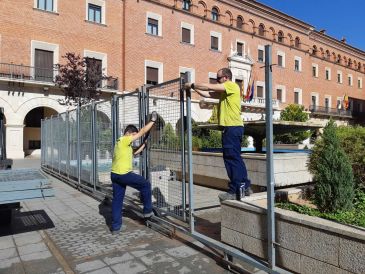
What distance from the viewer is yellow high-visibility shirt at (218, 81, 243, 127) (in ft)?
14.8

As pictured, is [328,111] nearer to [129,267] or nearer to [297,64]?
[297,64]

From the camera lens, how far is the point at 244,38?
114ft

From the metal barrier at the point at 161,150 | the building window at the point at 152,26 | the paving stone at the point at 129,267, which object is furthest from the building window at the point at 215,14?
the paving stone at the point at 129,267

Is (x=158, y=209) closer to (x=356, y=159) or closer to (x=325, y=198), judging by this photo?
(x=325, y=198)

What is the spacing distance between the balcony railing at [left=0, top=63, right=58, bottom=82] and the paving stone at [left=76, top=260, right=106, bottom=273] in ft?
64.3

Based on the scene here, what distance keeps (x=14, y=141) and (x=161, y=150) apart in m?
19.0

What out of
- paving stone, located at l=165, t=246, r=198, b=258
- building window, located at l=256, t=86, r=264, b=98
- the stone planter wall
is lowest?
paving stone, located at l=165, t=246, r=198, b=258

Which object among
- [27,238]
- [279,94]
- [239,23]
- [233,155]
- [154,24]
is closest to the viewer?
[233,155]

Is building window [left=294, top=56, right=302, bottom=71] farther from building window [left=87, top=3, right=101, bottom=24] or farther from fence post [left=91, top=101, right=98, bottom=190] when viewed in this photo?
fence post [left=91, top=101, right=98, bottom=190]

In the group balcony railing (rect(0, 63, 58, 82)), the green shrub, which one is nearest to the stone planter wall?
the green shrub

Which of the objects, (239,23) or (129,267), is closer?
(129,267)

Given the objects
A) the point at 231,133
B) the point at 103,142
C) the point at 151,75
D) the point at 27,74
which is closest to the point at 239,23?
the point at 151,75

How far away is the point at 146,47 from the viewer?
27281 millimetres

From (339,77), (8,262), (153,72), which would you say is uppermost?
(339,77)
